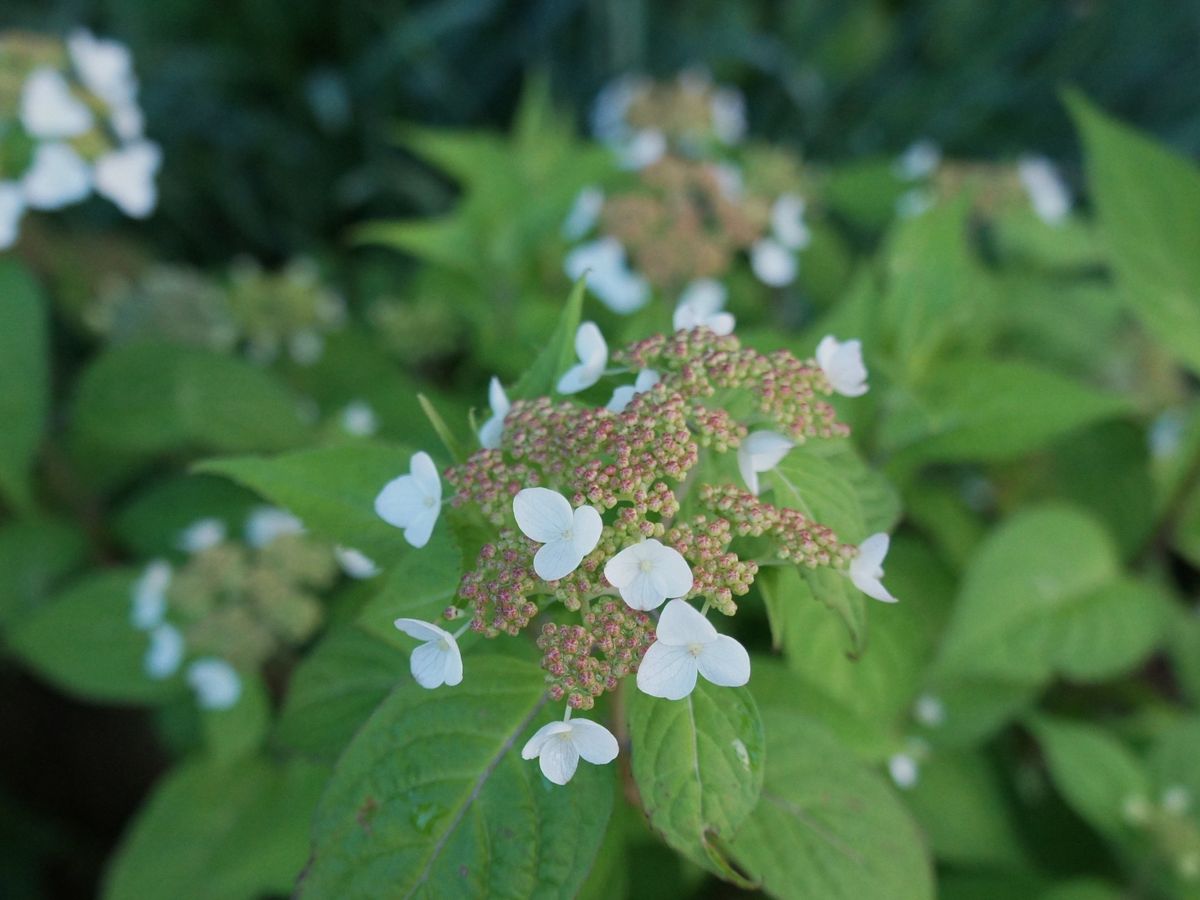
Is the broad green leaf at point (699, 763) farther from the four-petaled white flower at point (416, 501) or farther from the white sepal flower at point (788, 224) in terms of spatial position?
the white sepal flower at point (788, 224)

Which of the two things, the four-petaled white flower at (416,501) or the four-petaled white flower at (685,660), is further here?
the four-petaled white flower at (416,501)

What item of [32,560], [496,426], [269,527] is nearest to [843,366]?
[496,426]

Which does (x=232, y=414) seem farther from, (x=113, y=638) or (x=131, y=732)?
(x=131, y=732)

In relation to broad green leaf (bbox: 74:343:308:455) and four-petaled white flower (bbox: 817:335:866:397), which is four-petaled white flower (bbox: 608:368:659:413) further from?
broad green leaf (bbox: 74:343:308:455)

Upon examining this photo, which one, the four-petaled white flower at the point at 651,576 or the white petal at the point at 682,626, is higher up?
the four-petaled white flower at the point at 651,576

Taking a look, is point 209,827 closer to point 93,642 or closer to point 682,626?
point 93,642

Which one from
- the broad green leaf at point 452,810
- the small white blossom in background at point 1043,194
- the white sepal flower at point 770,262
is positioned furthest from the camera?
the small white blossom in background at point 1043,194

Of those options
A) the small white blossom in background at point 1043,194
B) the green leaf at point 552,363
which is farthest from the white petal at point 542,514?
the small white blossom in background at point 1043,194

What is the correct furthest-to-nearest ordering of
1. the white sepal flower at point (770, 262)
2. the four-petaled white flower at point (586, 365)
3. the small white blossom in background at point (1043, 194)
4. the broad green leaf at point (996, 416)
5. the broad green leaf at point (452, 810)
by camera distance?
the small white blossom in background at point (1043, 194), the white sepal flower at point (770, 262), the broad green leaf at point (996, 416), the four-petaled white flower at point (586, 365), the broad green leaf at point (452, 810)
